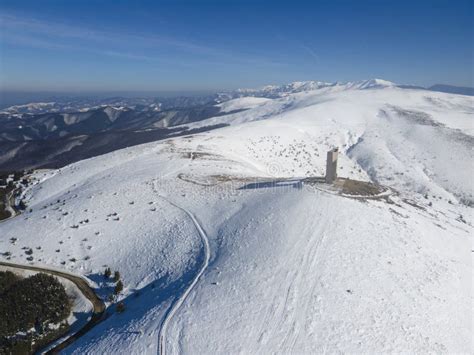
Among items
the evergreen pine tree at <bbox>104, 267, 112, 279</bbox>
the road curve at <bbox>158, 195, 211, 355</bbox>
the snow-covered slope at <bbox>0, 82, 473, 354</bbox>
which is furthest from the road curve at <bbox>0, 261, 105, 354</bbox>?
the road curve at <bbox>158, 195, 211, 355</bbox>

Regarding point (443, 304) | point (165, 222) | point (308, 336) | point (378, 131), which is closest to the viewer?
point (308, 336)

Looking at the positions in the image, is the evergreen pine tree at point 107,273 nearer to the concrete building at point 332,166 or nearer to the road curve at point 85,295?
the road curve at point 85,295

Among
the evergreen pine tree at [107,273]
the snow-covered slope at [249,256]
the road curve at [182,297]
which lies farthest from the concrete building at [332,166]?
the evergreen pine tree at [107,273]

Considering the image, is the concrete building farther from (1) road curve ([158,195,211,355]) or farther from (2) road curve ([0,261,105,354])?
(2) road curve ([0,261,105,354])

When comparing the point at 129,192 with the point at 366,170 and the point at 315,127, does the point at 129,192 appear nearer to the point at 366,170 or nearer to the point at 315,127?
the point at 366,170

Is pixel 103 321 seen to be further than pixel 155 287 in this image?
No

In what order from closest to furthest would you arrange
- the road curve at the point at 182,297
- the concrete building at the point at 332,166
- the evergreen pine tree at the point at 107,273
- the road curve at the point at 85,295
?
1. the road curve at the point at 182,297
2. the road curve at the point at 85,295
3. the evergreen pine tree at the point at 107,273
4. the concrete building at the point at 332,166

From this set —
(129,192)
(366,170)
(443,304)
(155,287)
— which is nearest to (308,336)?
(443,304)
